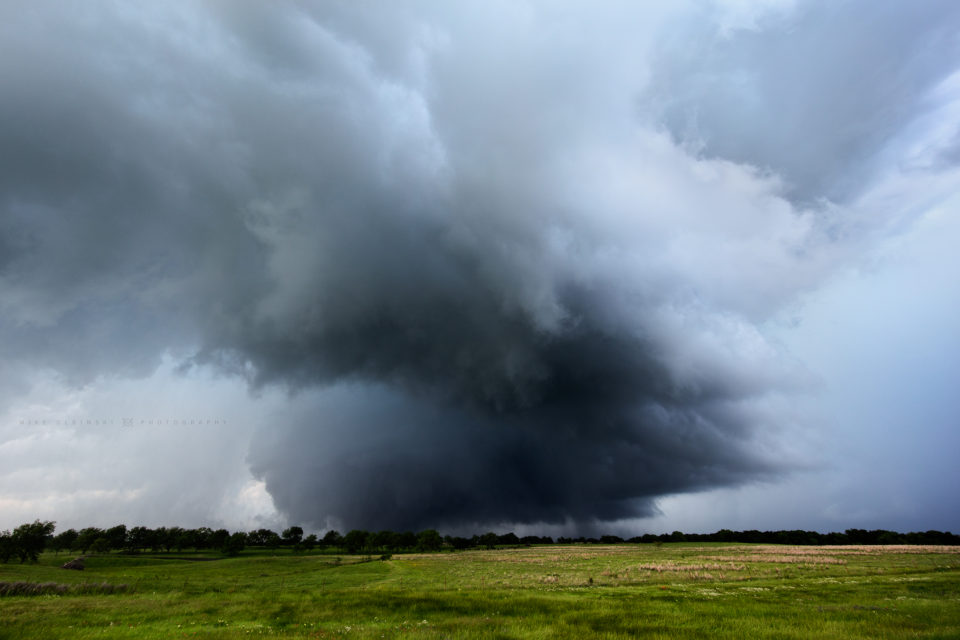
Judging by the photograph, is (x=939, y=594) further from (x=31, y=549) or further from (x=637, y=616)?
(x=31, y=549)

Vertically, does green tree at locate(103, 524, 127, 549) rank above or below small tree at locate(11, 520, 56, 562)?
below

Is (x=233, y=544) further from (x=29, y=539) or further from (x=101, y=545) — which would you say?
(x=29, y=539)

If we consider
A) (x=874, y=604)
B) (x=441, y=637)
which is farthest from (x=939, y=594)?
(x=441, y=637)

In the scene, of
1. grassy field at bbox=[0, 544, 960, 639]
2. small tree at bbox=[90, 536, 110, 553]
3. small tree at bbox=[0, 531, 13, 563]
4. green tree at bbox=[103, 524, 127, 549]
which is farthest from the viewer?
green tree at bbox=[103, 524, 127, 549]

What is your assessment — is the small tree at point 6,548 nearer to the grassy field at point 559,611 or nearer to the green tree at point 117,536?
the green tree at point 117,536

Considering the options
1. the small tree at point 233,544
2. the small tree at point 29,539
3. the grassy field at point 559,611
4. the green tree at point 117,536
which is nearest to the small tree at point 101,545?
the green tree at point 117,536

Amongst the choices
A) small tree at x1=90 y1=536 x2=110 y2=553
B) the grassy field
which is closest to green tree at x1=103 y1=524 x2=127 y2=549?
small tree at x1=90 y1=536 x2=110 y2=553

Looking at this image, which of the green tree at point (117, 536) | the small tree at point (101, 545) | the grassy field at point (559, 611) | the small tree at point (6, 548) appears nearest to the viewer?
the grassy field at point (559, 611)

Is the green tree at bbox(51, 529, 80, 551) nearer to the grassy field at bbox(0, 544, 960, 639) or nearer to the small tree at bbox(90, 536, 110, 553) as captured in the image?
the small tree at bbox(90, 536, 110, 553)

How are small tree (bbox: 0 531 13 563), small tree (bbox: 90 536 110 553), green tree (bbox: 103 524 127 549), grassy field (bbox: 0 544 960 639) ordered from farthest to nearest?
green tree (bbox: 103 524 127 549) < small tree (bbox: 90 536 110 553) < small tree (bbox: 0 531 13 563) < grassy field (bbox: 0 544 960 639)

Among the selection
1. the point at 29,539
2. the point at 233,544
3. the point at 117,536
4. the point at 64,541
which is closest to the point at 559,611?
the point at 29,539

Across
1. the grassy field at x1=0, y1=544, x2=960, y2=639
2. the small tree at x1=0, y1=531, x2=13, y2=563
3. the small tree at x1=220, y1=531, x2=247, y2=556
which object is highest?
the grassy field at x1=0, y1=544, x2=960, y2=639

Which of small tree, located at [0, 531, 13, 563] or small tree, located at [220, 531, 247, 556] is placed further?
small tree, located at [220, 531, 247, 556]

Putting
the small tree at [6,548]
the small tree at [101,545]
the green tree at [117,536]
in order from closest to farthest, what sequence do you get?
1. the small tree at [6,548]
2. the small tree at [101,545]
3. the green tree at [117,536]
